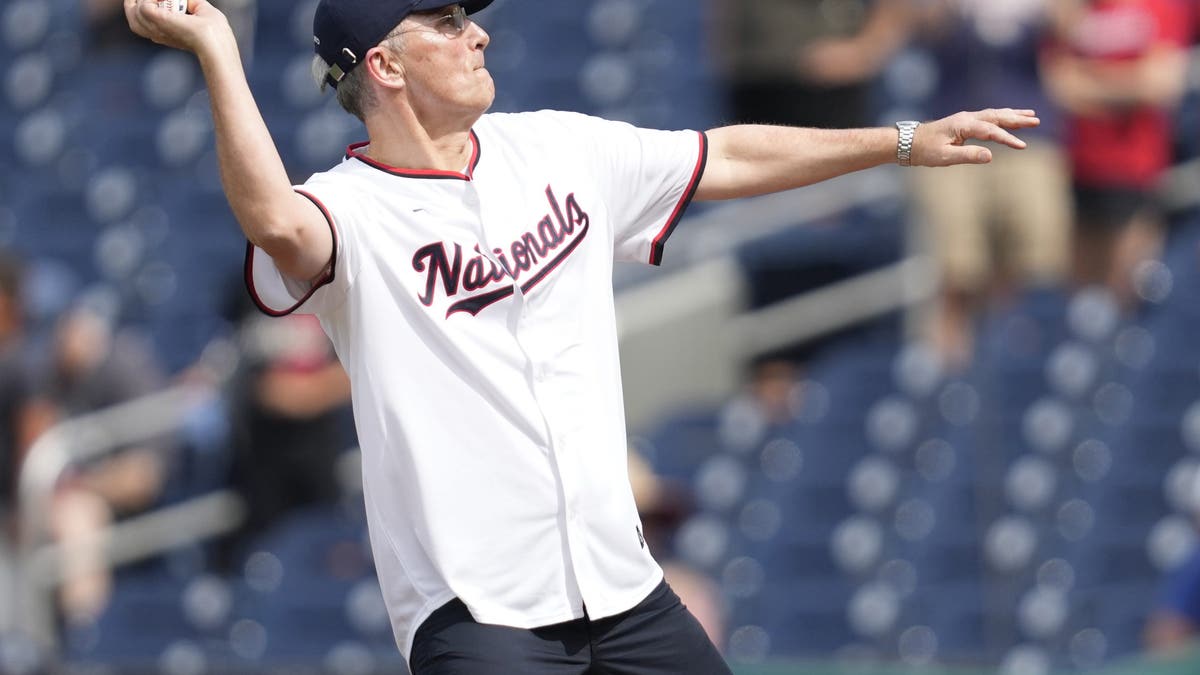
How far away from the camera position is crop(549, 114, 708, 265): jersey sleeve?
3.70 metres

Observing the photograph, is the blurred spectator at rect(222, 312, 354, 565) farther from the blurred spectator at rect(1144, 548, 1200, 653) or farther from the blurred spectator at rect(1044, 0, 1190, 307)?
the blurred spectator at rect(1144, 548, 1200, 653)

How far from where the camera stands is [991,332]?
824cm

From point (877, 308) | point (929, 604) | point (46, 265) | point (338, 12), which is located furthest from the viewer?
point (46, 265)

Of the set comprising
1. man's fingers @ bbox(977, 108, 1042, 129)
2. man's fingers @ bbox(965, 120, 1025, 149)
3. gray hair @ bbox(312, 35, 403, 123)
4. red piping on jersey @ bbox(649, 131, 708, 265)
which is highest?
gray hair @ bbox(312, 35, 403, 123)

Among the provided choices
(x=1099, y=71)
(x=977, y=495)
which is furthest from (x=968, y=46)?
(x=977, y=495)

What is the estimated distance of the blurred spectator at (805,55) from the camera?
9.02 metres

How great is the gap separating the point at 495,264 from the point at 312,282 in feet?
1.10

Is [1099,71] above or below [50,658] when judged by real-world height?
above

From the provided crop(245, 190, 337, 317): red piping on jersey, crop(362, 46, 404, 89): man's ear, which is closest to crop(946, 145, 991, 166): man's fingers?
crop(362, 46, 404, 89): man's ear

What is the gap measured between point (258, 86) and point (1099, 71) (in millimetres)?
4734

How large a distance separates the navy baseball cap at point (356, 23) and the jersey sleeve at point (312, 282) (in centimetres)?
29

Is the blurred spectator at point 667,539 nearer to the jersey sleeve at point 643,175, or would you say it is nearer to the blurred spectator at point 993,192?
the blurred spectator at point 993,192

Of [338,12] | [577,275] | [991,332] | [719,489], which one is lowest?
[719,489]

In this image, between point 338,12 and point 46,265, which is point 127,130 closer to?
point 46,265
